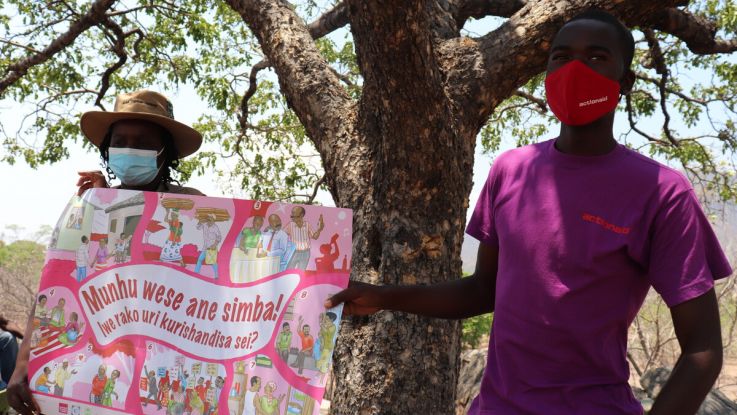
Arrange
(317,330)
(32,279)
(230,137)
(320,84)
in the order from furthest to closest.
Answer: (32,279), (230,137), (320,84), (317,330)

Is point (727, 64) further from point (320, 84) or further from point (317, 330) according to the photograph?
point (317, 330)

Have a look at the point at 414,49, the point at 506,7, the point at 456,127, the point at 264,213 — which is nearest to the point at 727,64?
the point at 506,7

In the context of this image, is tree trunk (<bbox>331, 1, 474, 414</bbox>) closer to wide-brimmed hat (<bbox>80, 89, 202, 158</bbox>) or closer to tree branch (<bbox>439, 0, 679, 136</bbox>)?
tree branch (<bbox>439, 0, 679, 136</bbox>)

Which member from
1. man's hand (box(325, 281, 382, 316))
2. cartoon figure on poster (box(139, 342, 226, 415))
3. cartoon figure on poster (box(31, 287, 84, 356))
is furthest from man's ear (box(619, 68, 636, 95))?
cartoon figure on poster (box(31, 287, 84, 356))

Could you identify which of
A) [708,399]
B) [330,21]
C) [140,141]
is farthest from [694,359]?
[708,399]

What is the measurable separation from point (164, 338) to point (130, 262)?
0.88 feet

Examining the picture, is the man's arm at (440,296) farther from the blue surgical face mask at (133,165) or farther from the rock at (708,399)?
the rock at (708,399)

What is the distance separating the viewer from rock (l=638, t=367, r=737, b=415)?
825 centimetres

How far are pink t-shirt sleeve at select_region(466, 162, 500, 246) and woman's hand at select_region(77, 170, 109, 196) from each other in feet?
4.62

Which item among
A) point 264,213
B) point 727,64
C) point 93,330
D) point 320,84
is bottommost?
point 93,330

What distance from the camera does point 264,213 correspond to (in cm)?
223

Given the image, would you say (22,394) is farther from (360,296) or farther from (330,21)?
(330,21)

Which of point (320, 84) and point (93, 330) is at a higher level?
point (320, 84)

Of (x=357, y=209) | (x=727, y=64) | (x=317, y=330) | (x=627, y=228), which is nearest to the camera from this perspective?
(x=627, y=228)
